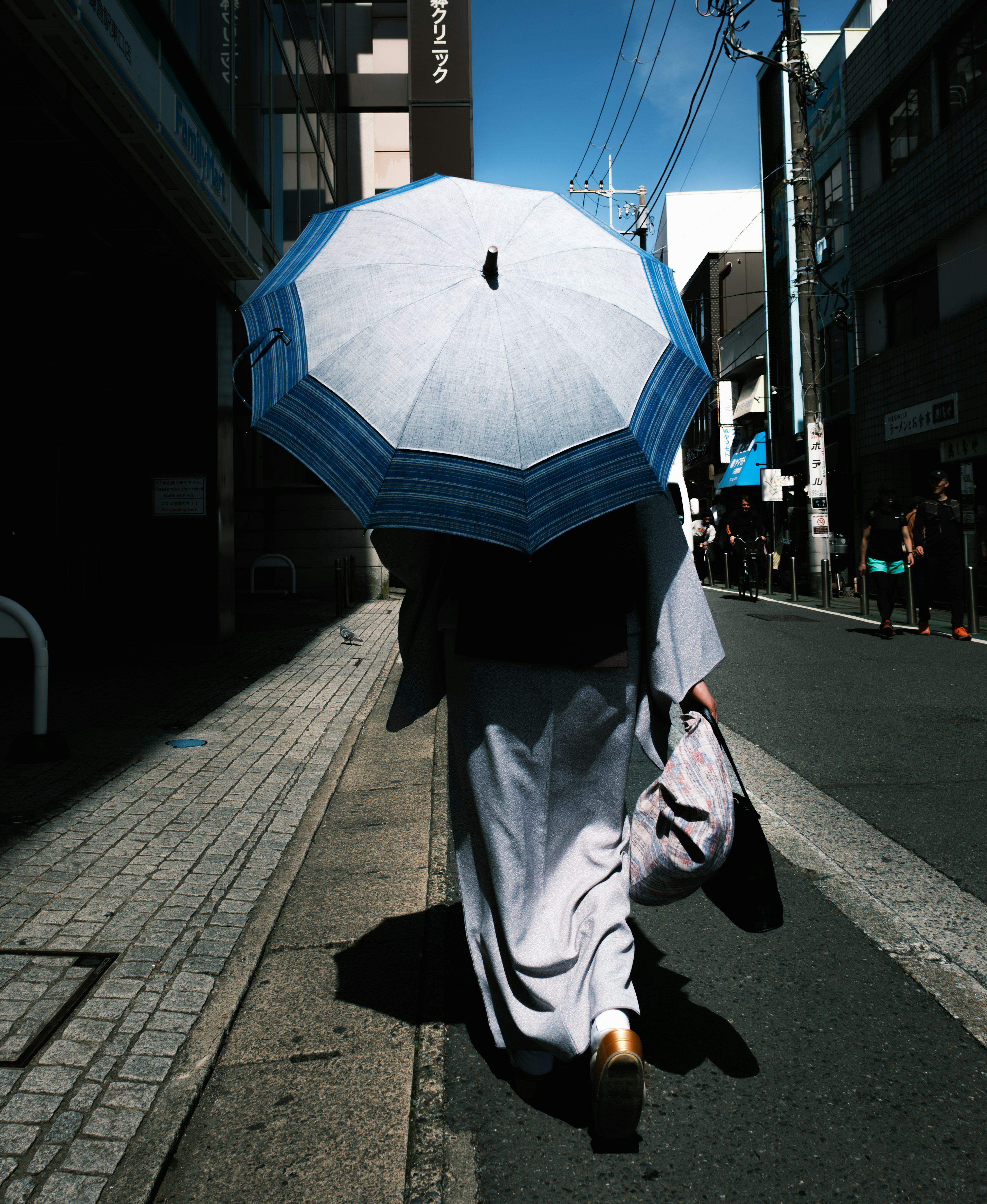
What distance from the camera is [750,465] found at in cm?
3341

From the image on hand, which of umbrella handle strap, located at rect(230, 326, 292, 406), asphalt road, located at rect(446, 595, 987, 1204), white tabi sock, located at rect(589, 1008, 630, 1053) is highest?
umbrella handle strap, located at rect(230, 326, 292, 406)

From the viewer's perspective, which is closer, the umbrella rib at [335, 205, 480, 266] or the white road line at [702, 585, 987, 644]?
the umbrella rib at [335, 205, 480, 266]

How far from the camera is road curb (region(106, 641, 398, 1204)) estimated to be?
6.49ft

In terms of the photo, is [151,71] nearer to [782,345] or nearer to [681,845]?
[681,845]

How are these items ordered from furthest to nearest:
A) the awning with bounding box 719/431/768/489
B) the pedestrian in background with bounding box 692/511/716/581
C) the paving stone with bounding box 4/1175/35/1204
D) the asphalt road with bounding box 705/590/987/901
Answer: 1. the awning with bounding box 719/431/768/489
2. the pedestrian in background with bounding box 692/511/716/581
3. the asphalt road with bounding box 705/590/987/901
4. the paving stone with bounding box 4/1175/35/1204

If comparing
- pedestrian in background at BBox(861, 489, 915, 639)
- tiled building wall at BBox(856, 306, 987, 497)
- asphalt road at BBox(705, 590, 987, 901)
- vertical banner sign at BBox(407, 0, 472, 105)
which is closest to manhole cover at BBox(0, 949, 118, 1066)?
asphalt road at BBox(705, 590, 987, 901)

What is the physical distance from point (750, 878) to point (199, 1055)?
140 cm

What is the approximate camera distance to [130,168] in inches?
302

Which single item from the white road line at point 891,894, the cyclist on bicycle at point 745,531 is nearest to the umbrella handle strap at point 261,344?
the white road line at point 891,894

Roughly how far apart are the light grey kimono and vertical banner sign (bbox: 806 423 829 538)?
55.3 ft

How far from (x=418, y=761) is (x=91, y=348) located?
7.38 metres

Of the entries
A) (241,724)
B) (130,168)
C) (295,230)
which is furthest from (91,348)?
(295,230)

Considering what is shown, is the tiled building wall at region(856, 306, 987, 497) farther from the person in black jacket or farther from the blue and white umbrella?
the blue and white umbrella

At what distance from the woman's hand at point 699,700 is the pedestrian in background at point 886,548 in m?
10.2
